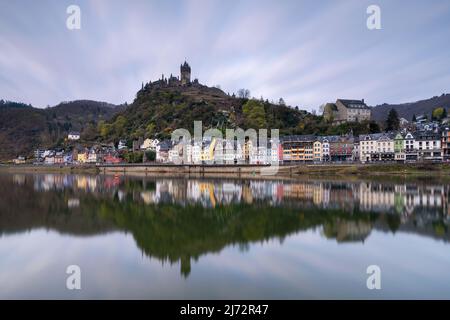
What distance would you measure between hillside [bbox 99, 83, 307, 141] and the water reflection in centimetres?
5210

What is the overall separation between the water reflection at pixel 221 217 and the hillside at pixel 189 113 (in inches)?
2051

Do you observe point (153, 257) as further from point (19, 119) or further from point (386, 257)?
point (19, 119)

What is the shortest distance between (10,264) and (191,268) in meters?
5.17

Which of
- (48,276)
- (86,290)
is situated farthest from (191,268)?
(48,276)

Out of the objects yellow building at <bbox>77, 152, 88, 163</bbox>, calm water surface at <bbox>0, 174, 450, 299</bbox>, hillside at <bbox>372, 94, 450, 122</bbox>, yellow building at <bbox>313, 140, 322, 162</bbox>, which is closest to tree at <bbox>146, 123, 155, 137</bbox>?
yellow building at <bbox>77, 152, 88, 163</bbox>

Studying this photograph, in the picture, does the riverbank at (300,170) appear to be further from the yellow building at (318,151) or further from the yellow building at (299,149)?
the yellow building at (318,151)

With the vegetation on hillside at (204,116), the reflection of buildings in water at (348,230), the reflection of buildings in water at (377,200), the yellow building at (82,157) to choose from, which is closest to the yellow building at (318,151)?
the vegetation on hillside at (204,116)

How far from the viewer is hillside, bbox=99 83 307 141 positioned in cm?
8594

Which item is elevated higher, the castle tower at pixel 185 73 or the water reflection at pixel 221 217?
the castle tower at pixel 185 73

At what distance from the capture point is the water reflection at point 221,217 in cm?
1432

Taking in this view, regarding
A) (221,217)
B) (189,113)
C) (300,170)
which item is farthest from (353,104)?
(221,217)

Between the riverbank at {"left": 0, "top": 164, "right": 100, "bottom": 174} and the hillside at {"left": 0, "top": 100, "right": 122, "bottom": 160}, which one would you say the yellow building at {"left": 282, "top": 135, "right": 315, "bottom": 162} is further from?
the hillside at {"left": 0, "top": 100, "right": 122, "bottom": 160}

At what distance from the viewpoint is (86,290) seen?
9.01m

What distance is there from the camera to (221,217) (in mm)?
18719
